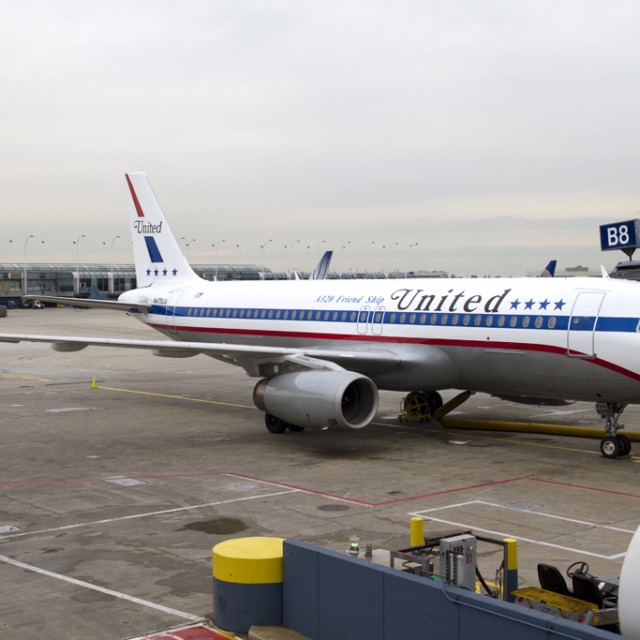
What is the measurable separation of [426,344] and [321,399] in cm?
382

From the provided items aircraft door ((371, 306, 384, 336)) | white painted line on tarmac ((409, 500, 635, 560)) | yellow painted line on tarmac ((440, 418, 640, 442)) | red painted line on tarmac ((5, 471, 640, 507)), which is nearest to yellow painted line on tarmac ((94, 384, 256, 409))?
aircraft door ((371, 306, 384, 336))

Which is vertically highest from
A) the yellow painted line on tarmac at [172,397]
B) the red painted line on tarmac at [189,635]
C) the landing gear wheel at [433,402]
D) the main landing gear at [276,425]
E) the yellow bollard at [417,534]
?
the yellow bollard at [417,534]

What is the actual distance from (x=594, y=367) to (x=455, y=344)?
12.6 ft

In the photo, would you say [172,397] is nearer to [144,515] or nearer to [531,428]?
[531,428]

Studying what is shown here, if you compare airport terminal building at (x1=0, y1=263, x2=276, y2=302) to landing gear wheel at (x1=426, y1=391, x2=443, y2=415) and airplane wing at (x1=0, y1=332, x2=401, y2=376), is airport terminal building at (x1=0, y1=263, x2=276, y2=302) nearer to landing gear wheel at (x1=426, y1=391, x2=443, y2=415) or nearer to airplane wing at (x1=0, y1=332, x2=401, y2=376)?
landing gear wheel at (x1=426, y1=391, x2=443, y2=415)

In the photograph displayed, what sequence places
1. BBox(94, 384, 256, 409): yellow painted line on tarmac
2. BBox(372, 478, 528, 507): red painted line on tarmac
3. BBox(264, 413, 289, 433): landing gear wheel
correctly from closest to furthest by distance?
BBox(372, 478, 528, 507): red painted line on tarmac
BBox(264, 413, 289, 433): landing gear wheel
BBox(94, 384, 256, 409): yellow painted line on tarmac

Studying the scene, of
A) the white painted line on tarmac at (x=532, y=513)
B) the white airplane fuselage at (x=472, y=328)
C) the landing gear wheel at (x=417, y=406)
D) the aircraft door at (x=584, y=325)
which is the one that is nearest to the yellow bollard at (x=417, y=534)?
the white painted line on tarmac at (x=532, y=513)

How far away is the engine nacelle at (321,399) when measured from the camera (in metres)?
21.5

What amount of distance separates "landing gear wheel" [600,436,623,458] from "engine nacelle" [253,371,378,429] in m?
5.52

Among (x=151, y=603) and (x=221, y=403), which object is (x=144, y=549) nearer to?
(x=151, y=603)

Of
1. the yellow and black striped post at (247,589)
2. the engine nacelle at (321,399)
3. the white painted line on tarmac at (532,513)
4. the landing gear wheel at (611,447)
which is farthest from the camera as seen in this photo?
A: the engine nacelle at (321,399)

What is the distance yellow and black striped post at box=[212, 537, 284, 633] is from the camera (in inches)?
412

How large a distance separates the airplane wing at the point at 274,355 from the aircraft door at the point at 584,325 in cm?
498

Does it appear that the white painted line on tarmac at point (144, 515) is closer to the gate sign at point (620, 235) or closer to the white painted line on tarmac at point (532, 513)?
the white painted line on tarmac at point (532, 513)
